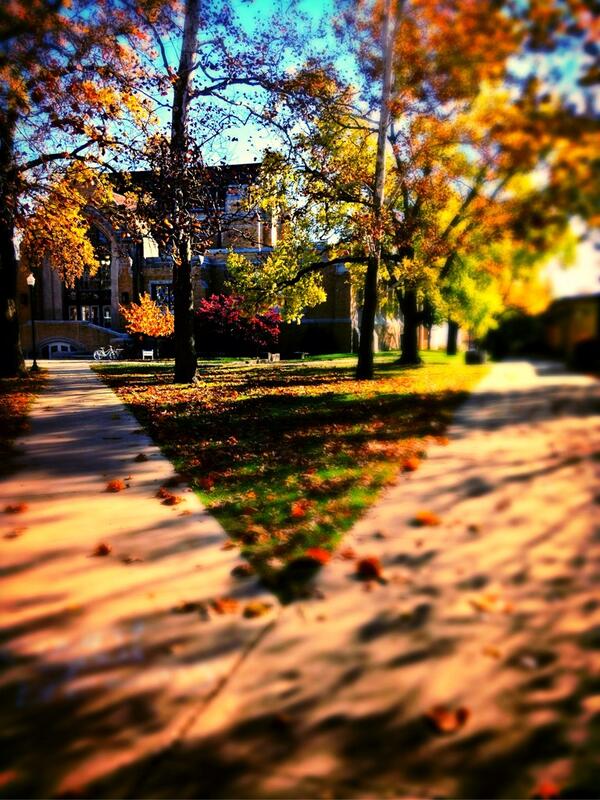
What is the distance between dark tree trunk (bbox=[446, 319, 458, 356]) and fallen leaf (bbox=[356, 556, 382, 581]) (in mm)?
1435

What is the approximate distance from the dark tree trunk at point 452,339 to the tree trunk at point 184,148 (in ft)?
8.63

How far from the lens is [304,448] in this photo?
235 inches

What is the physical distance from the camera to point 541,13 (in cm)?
91

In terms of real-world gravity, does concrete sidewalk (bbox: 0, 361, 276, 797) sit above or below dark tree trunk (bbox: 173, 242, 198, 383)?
below

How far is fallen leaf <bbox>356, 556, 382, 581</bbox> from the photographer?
2.58 m

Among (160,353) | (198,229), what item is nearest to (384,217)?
(198,229)

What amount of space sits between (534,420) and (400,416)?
3.90 ft

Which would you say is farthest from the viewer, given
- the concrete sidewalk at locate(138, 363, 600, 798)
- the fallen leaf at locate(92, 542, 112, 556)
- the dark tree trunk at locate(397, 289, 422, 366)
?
the fallen leaf at locate(92, 542, 112, 556)

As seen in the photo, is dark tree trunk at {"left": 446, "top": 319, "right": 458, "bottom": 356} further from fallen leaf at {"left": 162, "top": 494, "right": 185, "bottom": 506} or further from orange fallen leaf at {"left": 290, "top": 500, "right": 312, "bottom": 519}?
fallen leaf at {"left": 162, "top": 494, "right": 185, "bottom": 506}

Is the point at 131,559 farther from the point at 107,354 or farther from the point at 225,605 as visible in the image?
the point at 107,354

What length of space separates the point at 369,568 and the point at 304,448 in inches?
131

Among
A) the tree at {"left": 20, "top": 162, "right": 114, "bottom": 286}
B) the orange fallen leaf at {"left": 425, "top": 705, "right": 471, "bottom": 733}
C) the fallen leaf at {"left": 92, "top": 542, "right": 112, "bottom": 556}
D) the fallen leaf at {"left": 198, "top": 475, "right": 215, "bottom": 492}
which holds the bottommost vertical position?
the fallen leaf at {"left": 92, "top": 542, "right": 112, "bottom": 556}

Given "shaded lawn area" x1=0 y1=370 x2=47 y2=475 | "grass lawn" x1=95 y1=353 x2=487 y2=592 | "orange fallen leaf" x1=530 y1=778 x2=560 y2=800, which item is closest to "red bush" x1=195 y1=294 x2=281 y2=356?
"shaded lawn area" x1=0 y1=370 x2=47 y2=475

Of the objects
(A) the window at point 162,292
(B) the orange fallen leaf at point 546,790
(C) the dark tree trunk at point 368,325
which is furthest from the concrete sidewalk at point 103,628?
(A) the window at point 162,292
